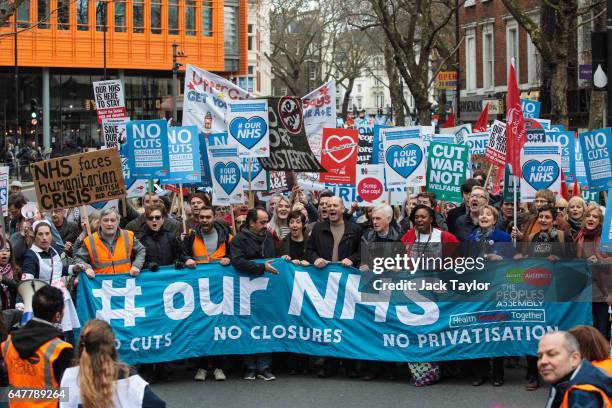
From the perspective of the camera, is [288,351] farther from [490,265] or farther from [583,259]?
[583,259]

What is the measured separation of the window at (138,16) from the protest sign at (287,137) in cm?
5212

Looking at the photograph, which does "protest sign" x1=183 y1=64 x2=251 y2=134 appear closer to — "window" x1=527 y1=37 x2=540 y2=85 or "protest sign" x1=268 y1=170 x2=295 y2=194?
"protest sign" x1=268 y1=170 x2=295 y2=194

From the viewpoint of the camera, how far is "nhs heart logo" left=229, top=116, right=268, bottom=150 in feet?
44.1

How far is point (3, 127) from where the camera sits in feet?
204

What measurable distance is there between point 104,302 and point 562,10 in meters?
12.8

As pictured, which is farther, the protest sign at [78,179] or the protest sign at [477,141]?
the protest sign at [477,141]

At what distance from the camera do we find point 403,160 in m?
15.3

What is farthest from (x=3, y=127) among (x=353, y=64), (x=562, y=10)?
(x=562, y=10)

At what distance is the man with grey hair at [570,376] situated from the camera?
5.23 meters

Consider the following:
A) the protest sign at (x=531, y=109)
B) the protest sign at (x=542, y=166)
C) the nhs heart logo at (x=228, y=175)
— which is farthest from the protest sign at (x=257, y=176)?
the protest sign at (x=531, y=109)

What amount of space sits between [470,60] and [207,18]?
2277cm

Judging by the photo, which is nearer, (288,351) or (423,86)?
(288,351)

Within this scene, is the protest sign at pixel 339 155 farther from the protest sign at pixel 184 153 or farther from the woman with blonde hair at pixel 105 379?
the woman with blonde hair at pixel 105 379

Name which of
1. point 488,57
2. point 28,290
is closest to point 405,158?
point 28,290
